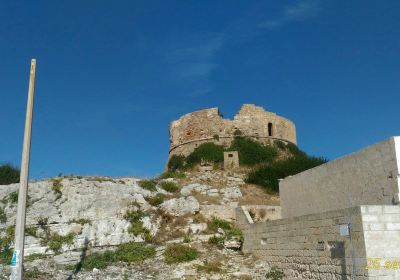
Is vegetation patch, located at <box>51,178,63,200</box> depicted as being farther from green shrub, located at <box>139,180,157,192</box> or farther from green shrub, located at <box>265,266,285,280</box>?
green shrub, located at <box>265,266,285,280</box>

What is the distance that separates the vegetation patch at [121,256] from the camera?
14438 millimetres

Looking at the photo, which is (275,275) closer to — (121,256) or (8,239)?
(121,256)

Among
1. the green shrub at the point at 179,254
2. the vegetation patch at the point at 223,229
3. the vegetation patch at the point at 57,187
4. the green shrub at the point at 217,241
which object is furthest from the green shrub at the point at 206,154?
the green shrub at the point at 179,254

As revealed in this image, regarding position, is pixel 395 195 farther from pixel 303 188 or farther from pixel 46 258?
pixel 46 258

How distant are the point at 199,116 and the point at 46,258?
18031mm

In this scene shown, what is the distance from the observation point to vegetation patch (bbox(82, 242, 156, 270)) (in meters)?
14.4

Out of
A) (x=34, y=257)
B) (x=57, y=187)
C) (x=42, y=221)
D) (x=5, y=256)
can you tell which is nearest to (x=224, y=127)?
(x=57, y=187)

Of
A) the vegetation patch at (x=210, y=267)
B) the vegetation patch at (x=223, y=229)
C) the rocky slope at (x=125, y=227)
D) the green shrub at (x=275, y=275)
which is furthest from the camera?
the vegetation patch at (x=223, y=229)

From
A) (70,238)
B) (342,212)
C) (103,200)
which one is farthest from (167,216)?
(342,212)

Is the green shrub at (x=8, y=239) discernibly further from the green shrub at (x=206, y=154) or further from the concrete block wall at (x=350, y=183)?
the green shrub at (x=206, y=154)

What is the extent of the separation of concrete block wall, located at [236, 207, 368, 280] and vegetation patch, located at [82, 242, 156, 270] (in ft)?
13.4

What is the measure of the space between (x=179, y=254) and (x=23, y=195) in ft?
24.4

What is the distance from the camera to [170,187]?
21.0 meters

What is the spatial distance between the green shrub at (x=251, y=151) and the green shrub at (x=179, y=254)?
13.4m
